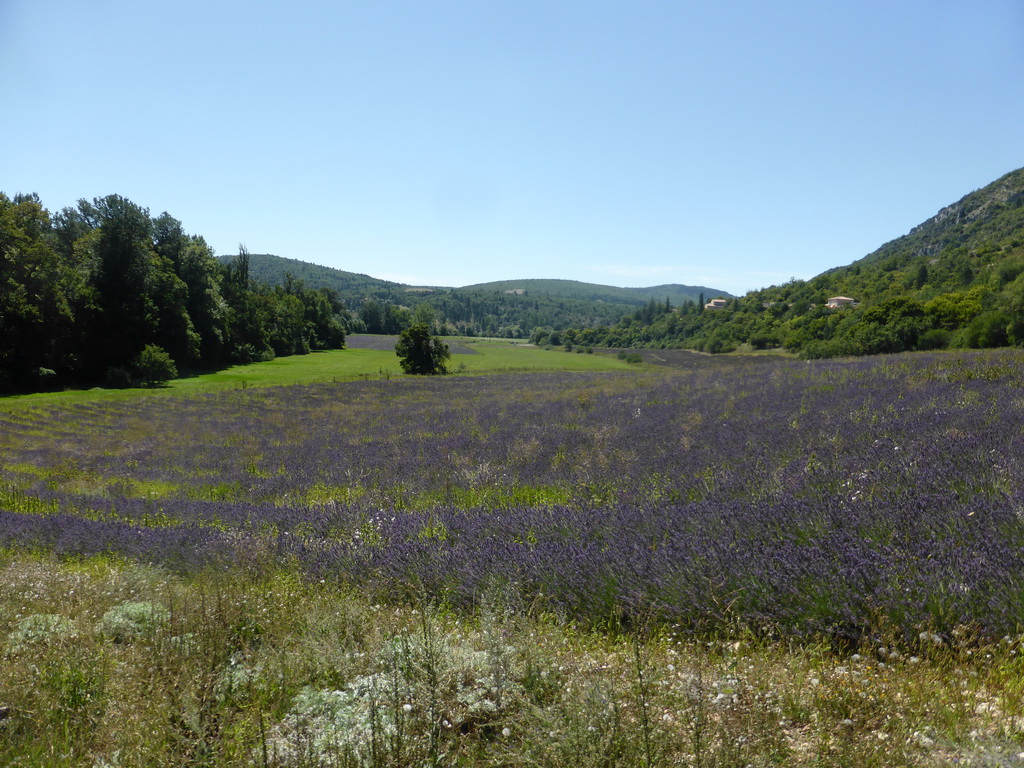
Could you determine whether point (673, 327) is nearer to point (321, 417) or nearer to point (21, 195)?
point (321, 417)

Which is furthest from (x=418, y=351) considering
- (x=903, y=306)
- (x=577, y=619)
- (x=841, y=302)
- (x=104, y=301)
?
(x=841, y=302)

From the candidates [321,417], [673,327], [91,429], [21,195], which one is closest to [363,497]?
[321,417]

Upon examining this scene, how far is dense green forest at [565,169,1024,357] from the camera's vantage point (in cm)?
2870

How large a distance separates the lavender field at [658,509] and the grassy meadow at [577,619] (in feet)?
0.09

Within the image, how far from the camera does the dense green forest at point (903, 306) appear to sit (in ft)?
94.1

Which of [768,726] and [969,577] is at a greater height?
[969,577]

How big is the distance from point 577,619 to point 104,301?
5149 cm

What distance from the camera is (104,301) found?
42406mm

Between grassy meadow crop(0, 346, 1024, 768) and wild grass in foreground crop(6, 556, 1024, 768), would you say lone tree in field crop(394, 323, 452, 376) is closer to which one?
grassy meadow crop(0, 346, 1024, 768)

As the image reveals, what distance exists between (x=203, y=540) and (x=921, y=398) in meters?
9.87

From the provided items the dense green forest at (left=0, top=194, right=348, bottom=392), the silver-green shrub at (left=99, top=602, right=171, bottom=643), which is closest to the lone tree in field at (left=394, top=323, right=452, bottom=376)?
the dense green forest at (left=0, top=194, right=348, bottom=392)

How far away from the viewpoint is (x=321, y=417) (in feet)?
71.0

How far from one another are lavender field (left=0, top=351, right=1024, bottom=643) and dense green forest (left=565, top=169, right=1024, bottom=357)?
62.3 feet

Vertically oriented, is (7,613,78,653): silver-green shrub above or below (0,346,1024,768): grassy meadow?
below
